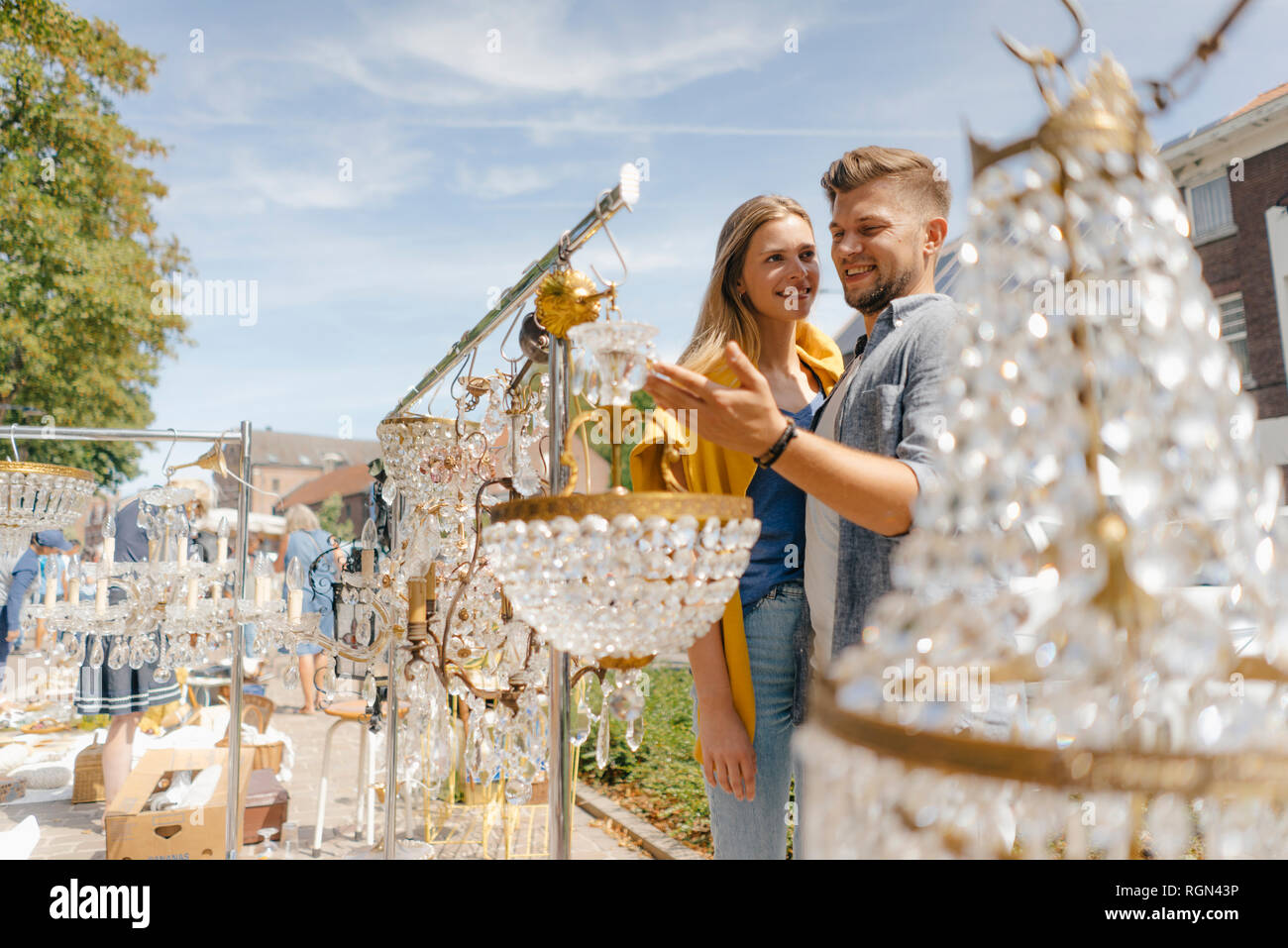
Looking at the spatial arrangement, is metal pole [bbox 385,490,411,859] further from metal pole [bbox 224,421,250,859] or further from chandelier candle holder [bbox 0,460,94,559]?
chandelier candle holder [bbox 0,460,94,559]

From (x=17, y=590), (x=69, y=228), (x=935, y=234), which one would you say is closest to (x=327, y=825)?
(x=17, y=590)

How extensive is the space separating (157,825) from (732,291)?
3.87 m

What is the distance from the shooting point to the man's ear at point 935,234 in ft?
5.44

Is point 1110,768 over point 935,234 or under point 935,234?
under

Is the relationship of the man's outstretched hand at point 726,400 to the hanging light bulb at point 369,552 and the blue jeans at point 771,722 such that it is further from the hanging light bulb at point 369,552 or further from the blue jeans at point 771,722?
the hanging light bulb at point 369,552

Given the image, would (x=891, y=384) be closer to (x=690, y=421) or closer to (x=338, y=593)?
(x=690, y=421)

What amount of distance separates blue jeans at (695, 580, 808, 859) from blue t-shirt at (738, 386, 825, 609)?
31mm

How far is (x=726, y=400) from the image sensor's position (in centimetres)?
→ 97

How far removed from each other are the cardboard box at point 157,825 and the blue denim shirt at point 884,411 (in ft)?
11.2

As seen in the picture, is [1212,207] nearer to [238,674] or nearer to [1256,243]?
[1256,243]

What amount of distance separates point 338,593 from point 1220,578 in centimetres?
261

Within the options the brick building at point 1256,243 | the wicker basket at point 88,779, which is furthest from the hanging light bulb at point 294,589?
the brick building at point 1256,243

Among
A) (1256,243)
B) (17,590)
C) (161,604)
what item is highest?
(1256,243)

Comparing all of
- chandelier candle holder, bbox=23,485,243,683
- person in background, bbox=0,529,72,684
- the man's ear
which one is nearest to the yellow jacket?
the man's ear
